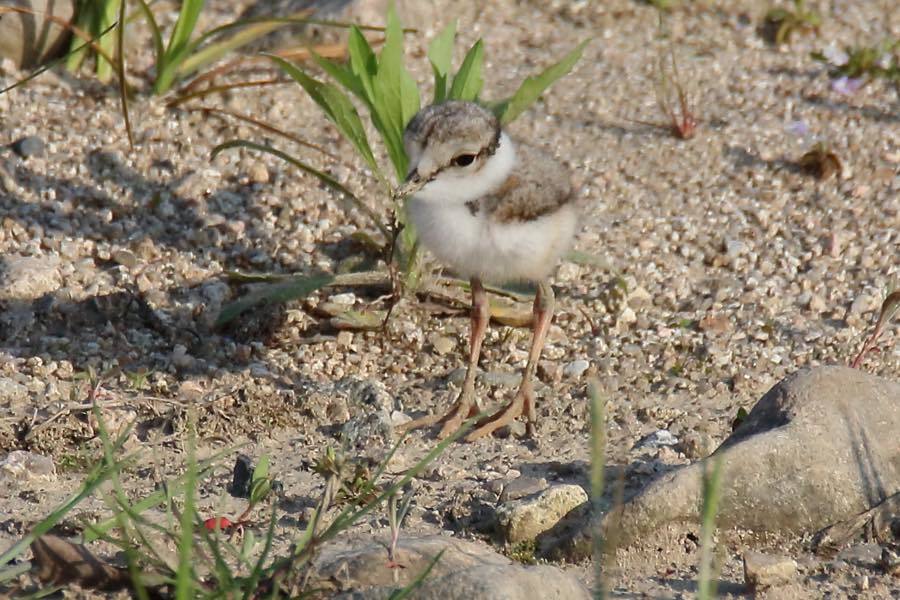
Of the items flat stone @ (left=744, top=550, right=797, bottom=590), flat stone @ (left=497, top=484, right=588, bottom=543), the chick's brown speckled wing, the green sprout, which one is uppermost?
the green sprout

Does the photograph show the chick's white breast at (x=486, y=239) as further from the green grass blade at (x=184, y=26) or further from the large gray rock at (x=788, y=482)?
the green grass blade at (x=184, y=26)

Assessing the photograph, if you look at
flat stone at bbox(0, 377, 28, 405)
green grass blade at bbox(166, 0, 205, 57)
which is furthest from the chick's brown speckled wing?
green grass blade at bbox(166, 0, 205, 57)

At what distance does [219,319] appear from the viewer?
13.2 ft

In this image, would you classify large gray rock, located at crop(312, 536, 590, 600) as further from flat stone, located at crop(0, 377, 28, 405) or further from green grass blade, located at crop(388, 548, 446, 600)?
flat stone, located at crop(0, 377, 28, 405)

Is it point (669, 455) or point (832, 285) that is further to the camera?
point (832, 285)

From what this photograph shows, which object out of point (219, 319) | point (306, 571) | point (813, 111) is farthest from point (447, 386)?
point (813, 111)

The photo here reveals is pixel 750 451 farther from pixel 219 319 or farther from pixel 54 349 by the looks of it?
pixel 54 349

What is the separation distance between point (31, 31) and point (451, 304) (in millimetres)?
2098

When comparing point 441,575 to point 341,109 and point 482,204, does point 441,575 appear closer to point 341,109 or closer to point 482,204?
point 482,204

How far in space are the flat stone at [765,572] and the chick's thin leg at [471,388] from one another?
1.09 meters

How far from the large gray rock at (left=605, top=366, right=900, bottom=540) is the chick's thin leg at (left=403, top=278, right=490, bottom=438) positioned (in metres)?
0.82

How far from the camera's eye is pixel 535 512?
3027mm

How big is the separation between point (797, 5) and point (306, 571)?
4322 mm

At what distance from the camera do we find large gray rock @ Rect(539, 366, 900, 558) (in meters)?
2.96
